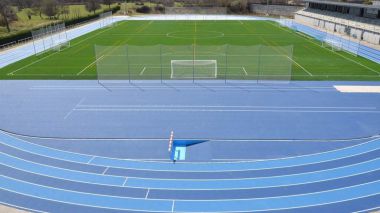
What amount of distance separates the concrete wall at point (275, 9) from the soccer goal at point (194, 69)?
182 ft

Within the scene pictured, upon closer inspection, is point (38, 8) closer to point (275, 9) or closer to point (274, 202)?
point (275, 9)

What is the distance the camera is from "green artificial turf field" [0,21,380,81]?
25547 millimetres

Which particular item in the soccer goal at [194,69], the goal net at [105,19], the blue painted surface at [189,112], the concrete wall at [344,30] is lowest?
the blue painted surface at [189,112]

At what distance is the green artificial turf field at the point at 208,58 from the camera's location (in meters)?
25.5

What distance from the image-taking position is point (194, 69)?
84.3 ft

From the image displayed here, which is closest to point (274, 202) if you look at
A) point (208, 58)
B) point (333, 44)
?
point (208, 58)

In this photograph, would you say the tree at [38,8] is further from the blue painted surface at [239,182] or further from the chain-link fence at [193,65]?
the blue painted surface at [239,182]

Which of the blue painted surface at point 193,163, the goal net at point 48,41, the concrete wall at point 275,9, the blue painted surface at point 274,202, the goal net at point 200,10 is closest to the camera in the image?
the blue painted surface at point 274,202

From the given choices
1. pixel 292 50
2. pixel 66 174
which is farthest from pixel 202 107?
pixel 292 50

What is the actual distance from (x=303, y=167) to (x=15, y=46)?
34.6 m

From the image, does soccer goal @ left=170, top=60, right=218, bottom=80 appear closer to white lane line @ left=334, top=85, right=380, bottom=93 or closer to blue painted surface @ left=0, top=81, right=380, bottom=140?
blue painted surface @ left=0, top=81, right=380, bottom=140

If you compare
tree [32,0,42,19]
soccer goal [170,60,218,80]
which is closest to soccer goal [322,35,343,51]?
soccer goal [170,60,218,80]

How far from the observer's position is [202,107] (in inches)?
762

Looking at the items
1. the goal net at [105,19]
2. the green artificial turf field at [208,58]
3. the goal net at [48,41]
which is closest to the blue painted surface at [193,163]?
the green artificial turf field at [208,58]
